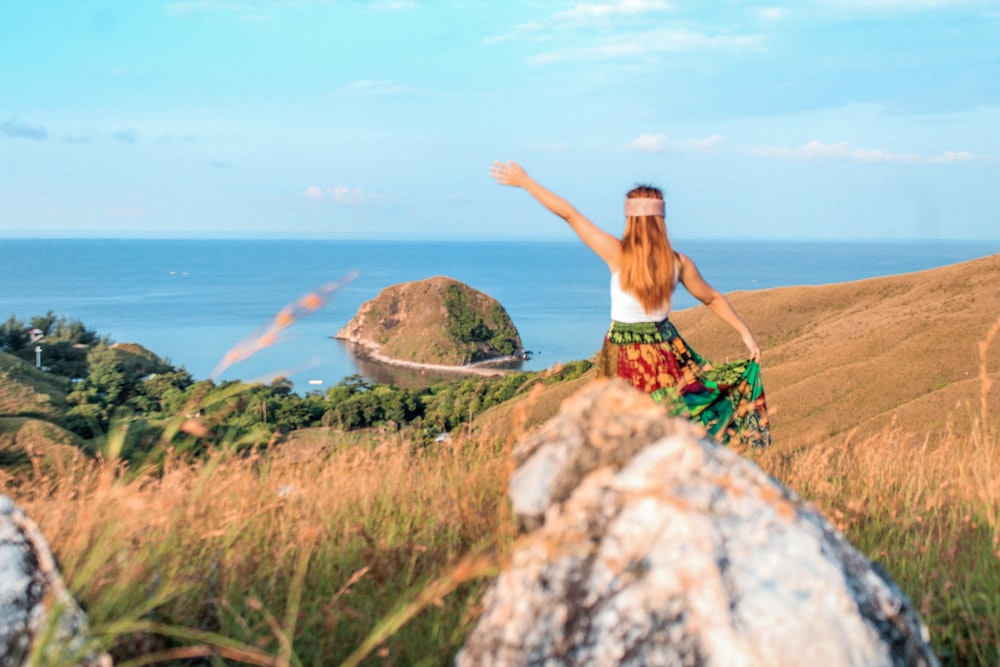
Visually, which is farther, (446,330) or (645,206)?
(446,330)

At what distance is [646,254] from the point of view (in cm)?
595

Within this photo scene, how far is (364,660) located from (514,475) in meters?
0.76

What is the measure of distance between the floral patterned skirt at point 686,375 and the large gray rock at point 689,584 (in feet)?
12.2

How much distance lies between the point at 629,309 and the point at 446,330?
7847 centimetres

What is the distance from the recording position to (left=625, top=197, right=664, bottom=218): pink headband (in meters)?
5.95

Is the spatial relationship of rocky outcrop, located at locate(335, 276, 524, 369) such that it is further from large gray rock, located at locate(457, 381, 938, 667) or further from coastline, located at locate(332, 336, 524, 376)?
large gray rock, located at locate(457, 381, 938, 667)

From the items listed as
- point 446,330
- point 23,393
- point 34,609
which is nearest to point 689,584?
point 34,609

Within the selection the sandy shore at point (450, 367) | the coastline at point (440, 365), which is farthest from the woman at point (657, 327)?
the sandy shore at point (450, 367)

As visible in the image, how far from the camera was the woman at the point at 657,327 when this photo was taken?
5.97 metres

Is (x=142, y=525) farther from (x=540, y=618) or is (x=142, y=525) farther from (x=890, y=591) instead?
(x=890, y=591)

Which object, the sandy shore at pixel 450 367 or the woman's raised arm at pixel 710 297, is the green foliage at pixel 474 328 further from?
the woman's raised arm at pixel 710 297

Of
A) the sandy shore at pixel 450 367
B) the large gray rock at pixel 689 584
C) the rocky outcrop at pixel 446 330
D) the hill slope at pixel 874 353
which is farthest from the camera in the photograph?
the rocky outcrop at pixel 446 330

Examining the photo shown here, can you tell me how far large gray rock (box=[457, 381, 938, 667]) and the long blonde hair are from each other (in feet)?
11.8

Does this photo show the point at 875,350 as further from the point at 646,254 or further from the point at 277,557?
the point at 277,557
